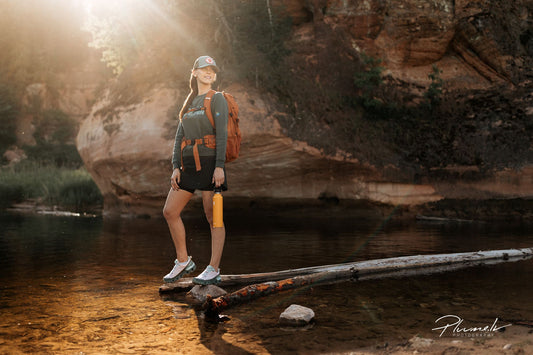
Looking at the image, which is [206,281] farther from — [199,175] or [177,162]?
[177,162]

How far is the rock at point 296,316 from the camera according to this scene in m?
3.14

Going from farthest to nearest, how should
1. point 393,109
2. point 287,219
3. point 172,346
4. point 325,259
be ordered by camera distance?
point 393,109 → point 287,219 → point 325,259 → point 172,346

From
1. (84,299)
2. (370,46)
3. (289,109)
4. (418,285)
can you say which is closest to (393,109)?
(370,46)

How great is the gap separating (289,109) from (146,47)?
4.60 m

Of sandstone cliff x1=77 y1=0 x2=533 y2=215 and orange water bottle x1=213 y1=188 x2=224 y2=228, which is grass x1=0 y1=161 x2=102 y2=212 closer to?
sandstone cliff x1=77 y1=0 x2=533 y2=215

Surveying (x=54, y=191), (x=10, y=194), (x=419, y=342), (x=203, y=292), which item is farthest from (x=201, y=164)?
(x=10, y=194)

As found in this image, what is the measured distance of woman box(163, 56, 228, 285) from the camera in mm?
4234

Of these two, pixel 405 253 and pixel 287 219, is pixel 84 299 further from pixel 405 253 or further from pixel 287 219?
pixel 287 219

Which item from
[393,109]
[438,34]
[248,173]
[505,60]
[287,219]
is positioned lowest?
[287,219]

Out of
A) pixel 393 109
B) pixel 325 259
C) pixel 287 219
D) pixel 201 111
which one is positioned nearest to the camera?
pixel 201 111

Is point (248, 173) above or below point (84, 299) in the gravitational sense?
above

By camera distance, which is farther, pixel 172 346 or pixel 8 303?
pixel 8 303

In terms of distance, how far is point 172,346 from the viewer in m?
2.79

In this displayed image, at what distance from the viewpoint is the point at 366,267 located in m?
4.74
